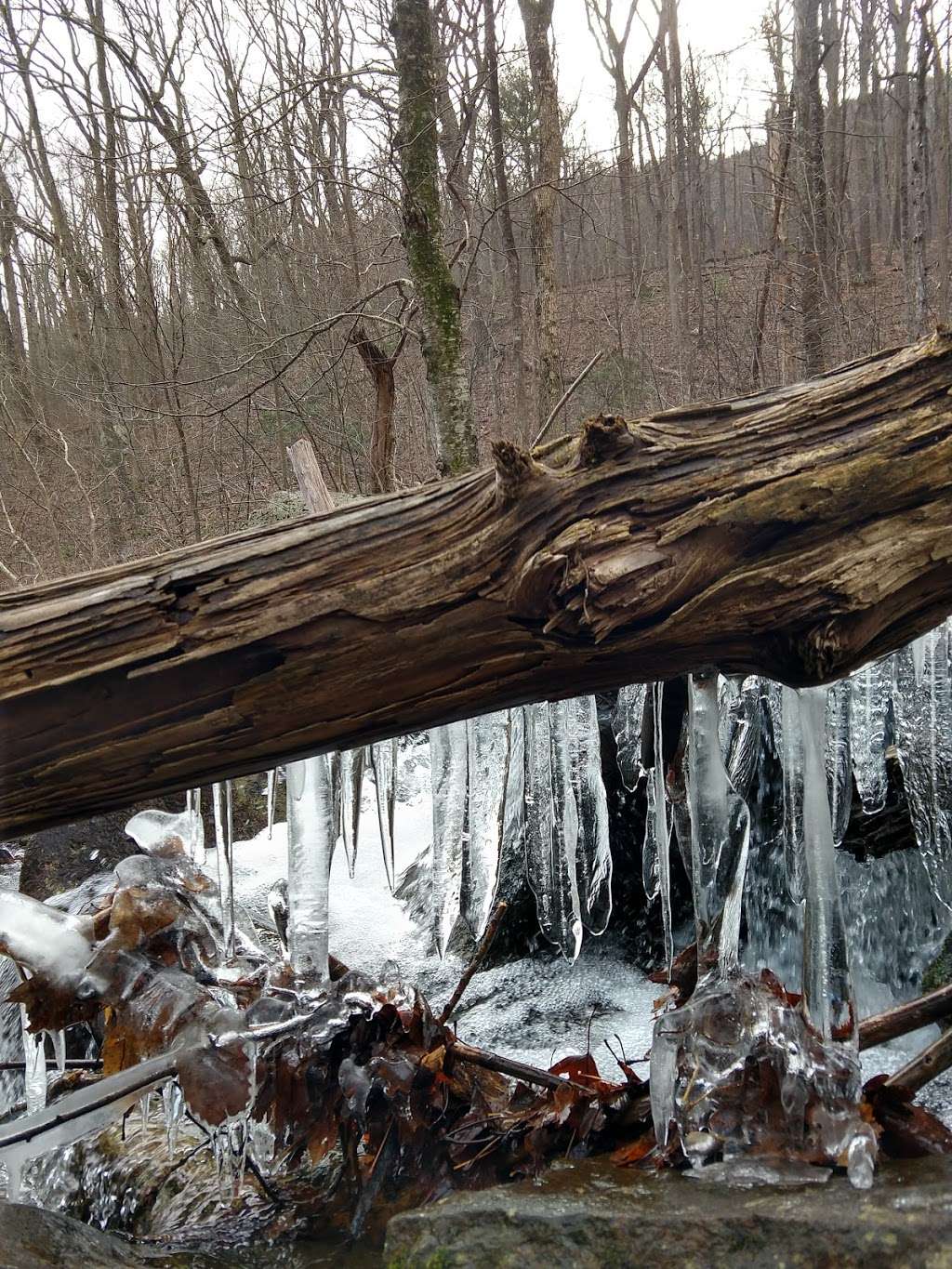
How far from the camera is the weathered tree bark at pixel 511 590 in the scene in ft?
5.18

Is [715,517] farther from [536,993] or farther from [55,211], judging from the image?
[55,211]

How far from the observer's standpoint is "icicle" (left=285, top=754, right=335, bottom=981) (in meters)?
2.78

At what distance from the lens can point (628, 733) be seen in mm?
4121

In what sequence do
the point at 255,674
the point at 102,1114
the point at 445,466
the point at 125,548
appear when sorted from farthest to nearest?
the point at 125,548, the point at 445,466, the point at 102,1114, the point at 255,674

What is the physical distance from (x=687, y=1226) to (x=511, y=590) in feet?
3.69

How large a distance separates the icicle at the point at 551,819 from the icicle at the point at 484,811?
0.11 meters

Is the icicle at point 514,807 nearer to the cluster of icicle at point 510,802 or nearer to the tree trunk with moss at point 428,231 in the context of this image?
the cluster of icicle at point 510,802

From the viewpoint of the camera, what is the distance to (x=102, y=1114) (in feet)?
7.35

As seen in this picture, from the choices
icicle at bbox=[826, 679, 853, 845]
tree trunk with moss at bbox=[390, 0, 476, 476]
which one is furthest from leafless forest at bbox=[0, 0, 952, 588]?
icicle at bbox=[826, 679, 853, 845]

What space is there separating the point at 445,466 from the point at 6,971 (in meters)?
3.66

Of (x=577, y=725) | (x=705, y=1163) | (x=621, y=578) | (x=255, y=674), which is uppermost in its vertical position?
(x=621, y=578)

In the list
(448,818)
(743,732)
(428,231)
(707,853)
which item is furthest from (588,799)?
(428,231)

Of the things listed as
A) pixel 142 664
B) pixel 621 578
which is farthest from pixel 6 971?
pixel 621 578

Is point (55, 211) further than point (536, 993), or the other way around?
point (55, 211)
